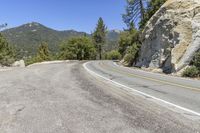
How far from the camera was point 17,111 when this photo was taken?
880 cm

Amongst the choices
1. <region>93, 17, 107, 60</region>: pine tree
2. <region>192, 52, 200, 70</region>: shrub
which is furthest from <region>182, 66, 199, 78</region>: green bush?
<region>93, 17, 107, 60</region>: pine tree

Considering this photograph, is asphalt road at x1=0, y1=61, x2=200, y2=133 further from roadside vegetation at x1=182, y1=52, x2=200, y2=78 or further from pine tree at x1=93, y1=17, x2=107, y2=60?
pine tree at x1=93, y1=17, x2=107, y2=60

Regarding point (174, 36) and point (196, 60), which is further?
point (174, 36)

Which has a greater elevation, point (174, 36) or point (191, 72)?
point (174, 36)

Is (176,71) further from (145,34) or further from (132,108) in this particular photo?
(132,108)

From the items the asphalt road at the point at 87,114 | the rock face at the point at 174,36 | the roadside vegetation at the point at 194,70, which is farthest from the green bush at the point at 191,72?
the asphalt road at the point at 87,114

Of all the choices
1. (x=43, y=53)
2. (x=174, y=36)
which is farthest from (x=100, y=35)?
(x=174, y=36)

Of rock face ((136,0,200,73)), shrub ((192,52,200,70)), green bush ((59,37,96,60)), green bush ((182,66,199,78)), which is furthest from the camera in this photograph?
green bush ((59,37,96,60))

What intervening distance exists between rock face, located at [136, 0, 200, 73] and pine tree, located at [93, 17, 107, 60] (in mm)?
63361

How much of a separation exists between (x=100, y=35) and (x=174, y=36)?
7109 centimetres

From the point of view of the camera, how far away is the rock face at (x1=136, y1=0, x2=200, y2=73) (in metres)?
26.5

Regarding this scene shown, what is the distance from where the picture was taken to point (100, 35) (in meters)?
99.4

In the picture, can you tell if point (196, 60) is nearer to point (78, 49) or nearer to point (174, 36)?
point (174, 36)

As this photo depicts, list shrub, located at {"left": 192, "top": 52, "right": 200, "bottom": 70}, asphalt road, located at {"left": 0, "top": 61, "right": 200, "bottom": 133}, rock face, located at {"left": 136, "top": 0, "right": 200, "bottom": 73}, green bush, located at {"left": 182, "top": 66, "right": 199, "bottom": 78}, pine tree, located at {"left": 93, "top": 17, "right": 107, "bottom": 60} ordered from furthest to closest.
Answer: pine tree, located at {"left": 93, "top": 17, "right": 107, "bottom": 60} → rock face, located at {"left": 136, "top": 0, "right": 200, "bottom": 73} → shrub, located at {"left": 192, "top": 52, "right": 200, "bottom": 70} → green bush, located at {"left": 182, "top": 66, "right": 199, "bottom": 78} → asphalt road, located at {"left": 0, "top": 61, "right": 200, "bottom": 133}
